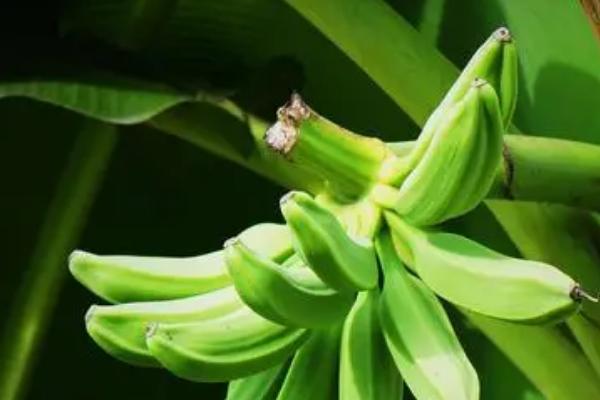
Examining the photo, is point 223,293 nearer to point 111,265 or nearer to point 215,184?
point 111,265

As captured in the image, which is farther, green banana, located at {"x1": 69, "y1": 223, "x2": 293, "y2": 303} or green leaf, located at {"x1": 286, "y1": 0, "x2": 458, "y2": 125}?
green leaf, located at {"x1": 286, "y1": 0, "x2": 458, "y2": 125}

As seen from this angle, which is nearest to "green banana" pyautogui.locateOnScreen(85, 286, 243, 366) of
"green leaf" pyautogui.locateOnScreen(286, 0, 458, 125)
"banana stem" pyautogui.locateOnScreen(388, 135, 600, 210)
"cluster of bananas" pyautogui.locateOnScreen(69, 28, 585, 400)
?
"cluster of bananas" pyautogui.locateOnScreen(69, 28, 585, 400)

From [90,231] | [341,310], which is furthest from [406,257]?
[90,231]

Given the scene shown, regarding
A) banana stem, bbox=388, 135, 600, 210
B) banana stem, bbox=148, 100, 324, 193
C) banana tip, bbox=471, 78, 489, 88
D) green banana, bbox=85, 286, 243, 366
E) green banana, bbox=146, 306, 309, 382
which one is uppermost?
banana stem, bbox=148, 100, 324, 193

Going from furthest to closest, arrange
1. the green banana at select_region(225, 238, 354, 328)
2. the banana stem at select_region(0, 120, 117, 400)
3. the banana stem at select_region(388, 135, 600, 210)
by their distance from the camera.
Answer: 1. the banana stem at select_region(0, 120, 117, 400)
2. the banana stem at select_region(388, 135, 600, 210)
3. the green banana at select_region(225, 238, 354, 328)

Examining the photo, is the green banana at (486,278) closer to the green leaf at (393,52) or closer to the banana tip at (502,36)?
the banana tip at (502,36)

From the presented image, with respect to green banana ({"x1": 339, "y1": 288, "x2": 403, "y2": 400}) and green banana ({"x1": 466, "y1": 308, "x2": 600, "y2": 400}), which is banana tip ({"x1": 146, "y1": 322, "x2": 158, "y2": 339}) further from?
green banana ({"x1": 466, "y1": 308, "x2": 600, "y2": 400})

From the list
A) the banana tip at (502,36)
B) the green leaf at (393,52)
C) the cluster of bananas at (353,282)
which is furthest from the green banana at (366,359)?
the green leaf at (393,52)
